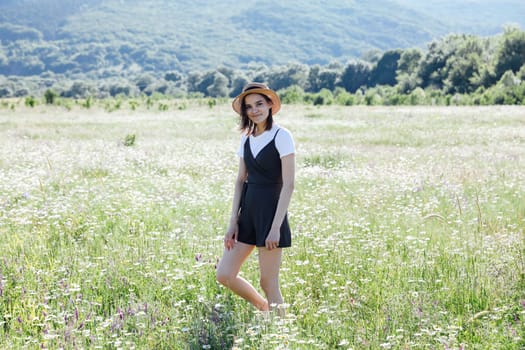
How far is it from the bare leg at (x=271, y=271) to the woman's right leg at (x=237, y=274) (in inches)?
4.6

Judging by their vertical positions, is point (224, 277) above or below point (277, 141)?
below

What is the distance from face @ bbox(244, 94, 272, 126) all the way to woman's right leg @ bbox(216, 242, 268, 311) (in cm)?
107

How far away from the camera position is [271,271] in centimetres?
476

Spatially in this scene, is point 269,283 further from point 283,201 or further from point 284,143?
point 284,143

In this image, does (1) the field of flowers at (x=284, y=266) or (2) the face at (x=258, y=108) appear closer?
(1) the field of flowers at (x=284, y=266)

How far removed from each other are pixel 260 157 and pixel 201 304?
1.53 meters

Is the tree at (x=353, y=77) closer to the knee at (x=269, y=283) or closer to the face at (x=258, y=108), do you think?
the face at (x=258, y=108)

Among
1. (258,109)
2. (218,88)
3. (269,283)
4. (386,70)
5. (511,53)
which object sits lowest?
(218,88)

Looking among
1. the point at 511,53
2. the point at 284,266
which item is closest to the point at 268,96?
the point at 284,266

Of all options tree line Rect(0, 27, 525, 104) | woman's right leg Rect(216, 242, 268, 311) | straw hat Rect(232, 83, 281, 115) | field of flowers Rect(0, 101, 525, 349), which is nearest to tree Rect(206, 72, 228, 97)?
tree line Rect(0, 27, 525, 104)

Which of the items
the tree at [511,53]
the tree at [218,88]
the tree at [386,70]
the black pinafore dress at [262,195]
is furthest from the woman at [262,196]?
the tree at [218,88]

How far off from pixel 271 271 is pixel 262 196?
0.64 meters

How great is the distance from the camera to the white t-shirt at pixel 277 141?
14.9ft

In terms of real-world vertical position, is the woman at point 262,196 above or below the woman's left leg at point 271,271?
above
